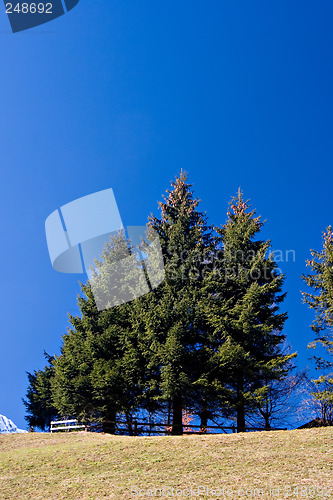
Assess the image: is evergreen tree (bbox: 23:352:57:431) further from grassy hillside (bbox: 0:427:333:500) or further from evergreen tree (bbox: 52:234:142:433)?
grassy hillside (bbox: 0:427:333:500)

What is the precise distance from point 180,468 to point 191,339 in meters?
10.0

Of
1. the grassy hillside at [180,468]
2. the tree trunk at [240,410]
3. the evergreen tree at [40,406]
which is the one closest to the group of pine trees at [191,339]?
the tree trunk at [240,410]

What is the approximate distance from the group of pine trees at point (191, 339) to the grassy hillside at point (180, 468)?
4.38m

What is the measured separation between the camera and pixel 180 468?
9898 millimetres

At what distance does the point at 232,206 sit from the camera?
2617 cm

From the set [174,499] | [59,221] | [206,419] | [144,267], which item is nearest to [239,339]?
[206,419]

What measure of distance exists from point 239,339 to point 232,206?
10.3 meters

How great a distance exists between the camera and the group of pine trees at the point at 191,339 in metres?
18.3

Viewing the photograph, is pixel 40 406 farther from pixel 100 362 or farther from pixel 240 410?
pixel 240 410

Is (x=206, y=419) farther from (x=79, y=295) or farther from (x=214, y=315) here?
(x=79, y=295)

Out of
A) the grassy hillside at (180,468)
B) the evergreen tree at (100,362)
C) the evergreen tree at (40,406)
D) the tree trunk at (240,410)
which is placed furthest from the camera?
the evergreen tree at (40,406)

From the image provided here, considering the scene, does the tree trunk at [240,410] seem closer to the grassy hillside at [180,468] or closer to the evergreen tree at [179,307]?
the evergreen tree at [179,307]

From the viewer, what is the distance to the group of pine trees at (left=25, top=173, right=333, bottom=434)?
18.3 metres

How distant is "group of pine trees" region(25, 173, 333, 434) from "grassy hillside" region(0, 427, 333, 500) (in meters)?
4.38
